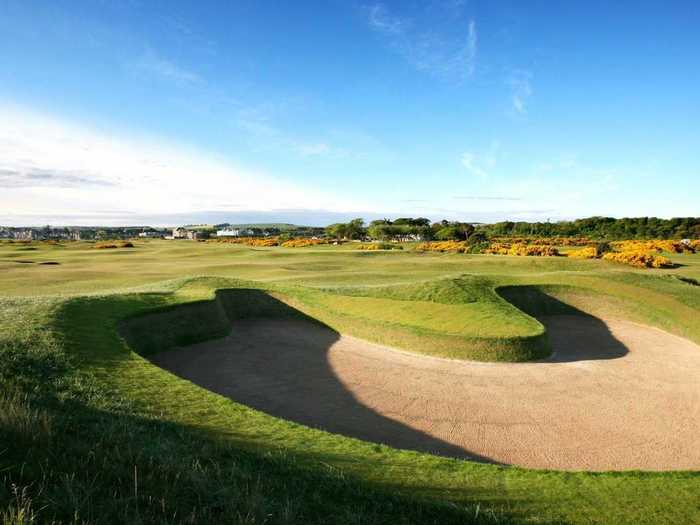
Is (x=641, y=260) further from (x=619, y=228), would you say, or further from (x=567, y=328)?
(x=619, y=228)

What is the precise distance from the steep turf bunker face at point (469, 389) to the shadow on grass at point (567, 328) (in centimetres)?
14

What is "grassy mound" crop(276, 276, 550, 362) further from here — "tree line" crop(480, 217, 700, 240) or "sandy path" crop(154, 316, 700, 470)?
"tree line" crop(480, 217, 700, 240)

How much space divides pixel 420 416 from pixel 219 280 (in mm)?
18085

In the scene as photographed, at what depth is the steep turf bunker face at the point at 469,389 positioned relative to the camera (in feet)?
37.1

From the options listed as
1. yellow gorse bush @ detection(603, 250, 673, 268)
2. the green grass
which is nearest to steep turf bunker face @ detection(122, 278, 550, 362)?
the green grass

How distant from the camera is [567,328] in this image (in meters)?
23.1

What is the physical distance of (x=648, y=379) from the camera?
15945 millimetres

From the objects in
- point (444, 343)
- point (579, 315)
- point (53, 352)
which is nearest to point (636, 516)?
point (444, 343)

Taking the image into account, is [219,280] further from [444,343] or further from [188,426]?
[188,426]

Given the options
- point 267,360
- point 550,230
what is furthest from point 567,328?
point 550,230

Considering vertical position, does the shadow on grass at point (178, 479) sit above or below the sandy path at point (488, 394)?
above

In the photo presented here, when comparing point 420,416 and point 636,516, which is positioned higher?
point 636,516

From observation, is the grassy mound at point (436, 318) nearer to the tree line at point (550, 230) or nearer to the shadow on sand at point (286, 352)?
the shadow on sand at point (286, 352)

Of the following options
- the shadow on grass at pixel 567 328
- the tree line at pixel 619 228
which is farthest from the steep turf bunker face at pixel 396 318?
the tree line at pixel 619 228
